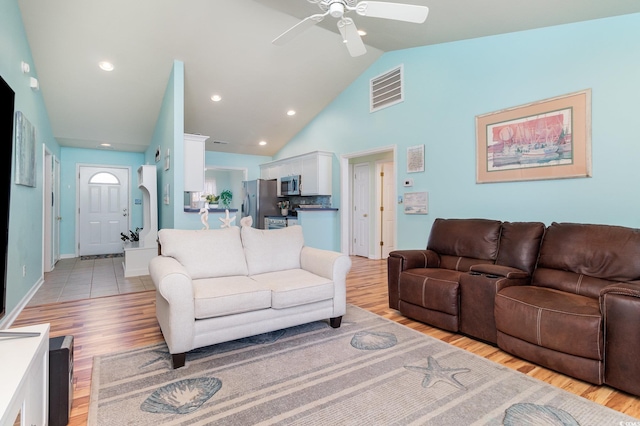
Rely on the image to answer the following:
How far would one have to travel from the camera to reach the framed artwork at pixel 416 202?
4.40 metres

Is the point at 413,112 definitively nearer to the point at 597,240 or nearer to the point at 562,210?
the point at 562,210

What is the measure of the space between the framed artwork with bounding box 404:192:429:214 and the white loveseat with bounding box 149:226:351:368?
197 centimetres

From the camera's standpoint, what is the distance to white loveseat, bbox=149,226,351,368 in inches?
84.2

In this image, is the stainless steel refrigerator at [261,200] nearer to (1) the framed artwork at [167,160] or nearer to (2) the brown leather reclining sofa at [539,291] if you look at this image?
(1) the framed artwork at [167,160]

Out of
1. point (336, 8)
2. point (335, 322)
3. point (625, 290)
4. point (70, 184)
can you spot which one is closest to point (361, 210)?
point (335, 322)

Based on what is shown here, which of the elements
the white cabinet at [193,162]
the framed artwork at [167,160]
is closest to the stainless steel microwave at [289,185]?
the white cabinet at [193,162]

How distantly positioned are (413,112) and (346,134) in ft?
5.22

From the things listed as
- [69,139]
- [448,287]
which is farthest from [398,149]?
[69,139]

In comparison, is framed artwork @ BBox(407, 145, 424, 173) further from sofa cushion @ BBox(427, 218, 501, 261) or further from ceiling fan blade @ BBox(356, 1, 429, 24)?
ceiling fan blade @ BBox(356, 1, 429, 24)

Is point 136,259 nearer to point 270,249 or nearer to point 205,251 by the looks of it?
point 205,251

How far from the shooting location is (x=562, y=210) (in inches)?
122

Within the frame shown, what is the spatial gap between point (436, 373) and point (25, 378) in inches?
82.8

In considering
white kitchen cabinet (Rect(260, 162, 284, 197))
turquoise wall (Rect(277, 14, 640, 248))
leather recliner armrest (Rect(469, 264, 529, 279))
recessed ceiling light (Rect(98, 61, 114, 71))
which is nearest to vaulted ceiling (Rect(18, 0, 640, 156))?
recessed ceiling light (Rect(98, 61, 114, 71))

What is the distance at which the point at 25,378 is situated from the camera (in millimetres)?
1139
